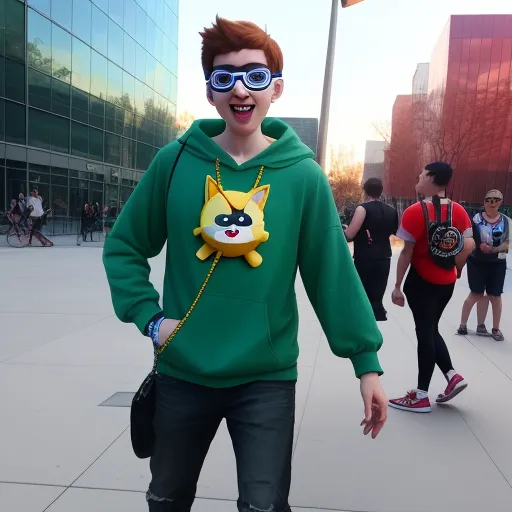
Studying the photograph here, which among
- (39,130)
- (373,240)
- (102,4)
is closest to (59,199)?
(39,130)

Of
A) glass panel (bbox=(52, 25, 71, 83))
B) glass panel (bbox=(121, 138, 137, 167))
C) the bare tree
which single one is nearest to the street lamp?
glass panel (bbox=(52, 25, 71, 83))

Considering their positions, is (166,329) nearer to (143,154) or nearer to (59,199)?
(59,199)

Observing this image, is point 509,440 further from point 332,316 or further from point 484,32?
point 484,32

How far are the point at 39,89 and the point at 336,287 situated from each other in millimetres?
25254

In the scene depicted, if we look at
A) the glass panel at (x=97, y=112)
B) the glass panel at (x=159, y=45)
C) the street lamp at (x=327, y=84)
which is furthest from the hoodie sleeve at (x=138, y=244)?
the glass panel at (x=159, y=45)

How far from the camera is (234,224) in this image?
66.0 inches

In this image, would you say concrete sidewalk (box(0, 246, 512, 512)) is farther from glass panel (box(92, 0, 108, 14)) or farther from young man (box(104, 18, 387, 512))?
glass panel (box(92, 0, 108, 14))

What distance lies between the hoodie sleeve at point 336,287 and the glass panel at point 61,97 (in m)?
25.9

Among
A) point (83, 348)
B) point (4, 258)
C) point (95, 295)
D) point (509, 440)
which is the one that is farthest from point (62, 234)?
point (509, 440)

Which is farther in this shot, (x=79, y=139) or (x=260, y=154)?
(x=79, y=139)

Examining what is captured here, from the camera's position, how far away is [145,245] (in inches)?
74.1

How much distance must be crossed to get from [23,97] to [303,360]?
2175 cm

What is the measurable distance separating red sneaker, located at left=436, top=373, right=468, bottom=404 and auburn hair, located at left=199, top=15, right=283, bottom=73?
123 inches

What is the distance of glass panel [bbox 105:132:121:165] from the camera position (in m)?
30.7
